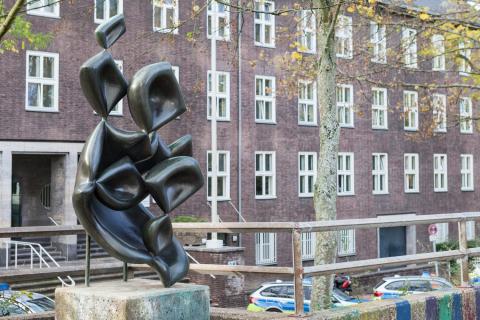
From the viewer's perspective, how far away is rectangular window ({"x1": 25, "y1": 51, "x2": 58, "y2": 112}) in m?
27.5

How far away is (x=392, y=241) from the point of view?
42469mm

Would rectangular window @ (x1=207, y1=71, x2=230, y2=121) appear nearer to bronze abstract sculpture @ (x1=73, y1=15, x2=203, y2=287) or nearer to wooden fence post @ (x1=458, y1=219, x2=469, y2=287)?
wooden fence post @ (x1=458, y1=219, x2=469, y2=287)

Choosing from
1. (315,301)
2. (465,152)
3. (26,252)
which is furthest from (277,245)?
(315,301)

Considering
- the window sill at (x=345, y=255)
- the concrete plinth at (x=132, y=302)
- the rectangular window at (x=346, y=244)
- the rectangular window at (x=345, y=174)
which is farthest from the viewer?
the rectangular window at (x=345, y=174)

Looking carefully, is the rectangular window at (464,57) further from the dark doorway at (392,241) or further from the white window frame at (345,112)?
the dark doorway at (392,241)

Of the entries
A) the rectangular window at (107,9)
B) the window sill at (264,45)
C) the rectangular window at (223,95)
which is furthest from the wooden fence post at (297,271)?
the window sill at (264,45)

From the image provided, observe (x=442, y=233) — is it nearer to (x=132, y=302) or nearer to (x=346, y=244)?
(x=346, y=244)

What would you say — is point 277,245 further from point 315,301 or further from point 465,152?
point 315,301

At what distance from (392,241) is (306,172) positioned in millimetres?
8374

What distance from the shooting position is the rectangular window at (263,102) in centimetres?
3503

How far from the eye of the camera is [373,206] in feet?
133

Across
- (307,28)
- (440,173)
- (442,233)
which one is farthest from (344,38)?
(440,173)

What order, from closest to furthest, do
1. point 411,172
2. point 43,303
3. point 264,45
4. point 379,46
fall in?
point 43,303 → point 379,46 → point 264,45 → point 411,172

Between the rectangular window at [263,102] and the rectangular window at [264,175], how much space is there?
1.64 metres
